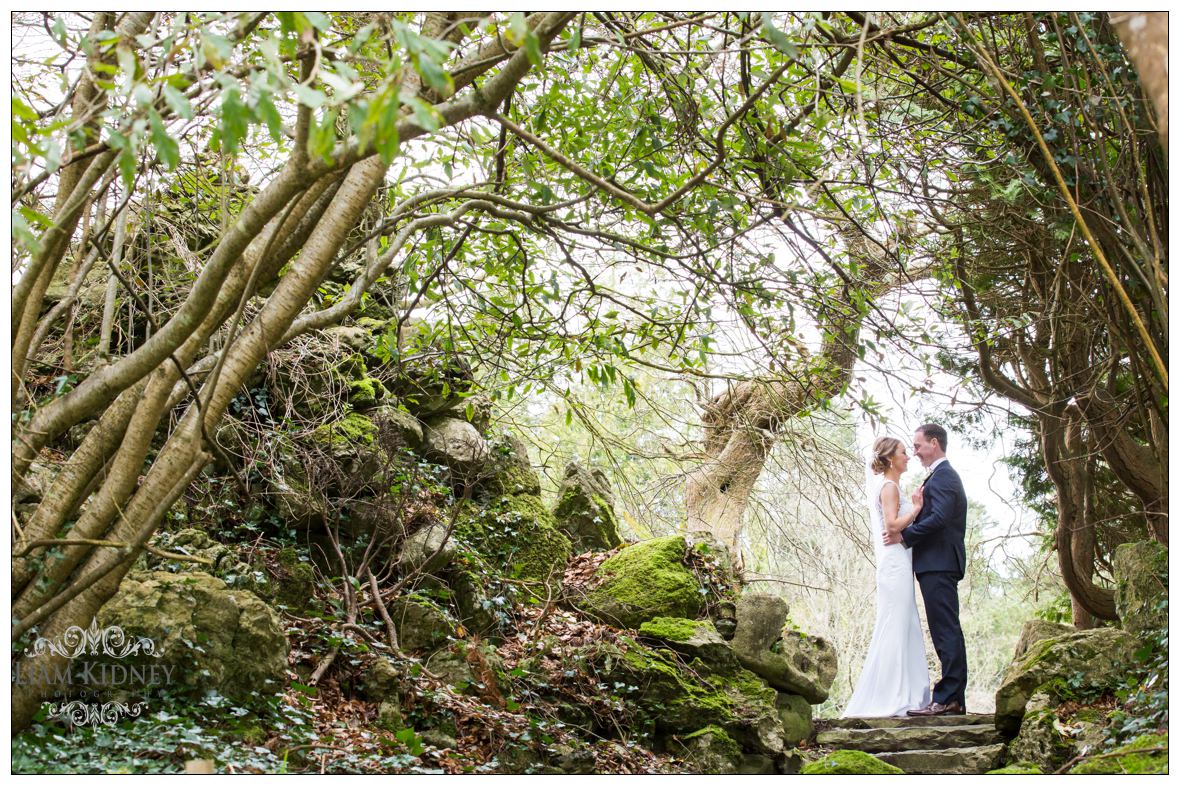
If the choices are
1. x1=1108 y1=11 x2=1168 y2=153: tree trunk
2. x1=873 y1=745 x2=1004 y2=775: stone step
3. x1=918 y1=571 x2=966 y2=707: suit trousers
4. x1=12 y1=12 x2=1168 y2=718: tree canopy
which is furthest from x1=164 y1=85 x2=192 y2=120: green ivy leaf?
x1=918 y1=571 x2=966 y2=707: suit trousers

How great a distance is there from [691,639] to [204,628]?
343cm

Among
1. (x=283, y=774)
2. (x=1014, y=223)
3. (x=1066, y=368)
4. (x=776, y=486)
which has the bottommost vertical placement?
(x=283, y=774)

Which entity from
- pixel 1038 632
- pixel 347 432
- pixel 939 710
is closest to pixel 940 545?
pixel 1038 632

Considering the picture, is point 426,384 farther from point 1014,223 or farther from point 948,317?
point 1014,223

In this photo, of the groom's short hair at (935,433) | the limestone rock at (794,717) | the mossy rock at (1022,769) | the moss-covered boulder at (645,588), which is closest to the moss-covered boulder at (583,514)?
the moss-covered boulder at (645,588)

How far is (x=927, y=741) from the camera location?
5523 millimetres

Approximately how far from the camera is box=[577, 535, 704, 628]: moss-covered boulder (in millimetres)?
6824

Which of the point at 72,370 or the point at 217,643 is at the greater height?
the point at 72,370

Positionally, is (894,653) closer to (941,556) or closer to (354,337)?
(941,556)

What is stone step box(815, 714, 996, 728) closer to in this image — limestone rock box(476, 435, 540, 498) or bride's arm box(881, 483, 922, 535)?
bride's arm box(881, 483, 922, 535)

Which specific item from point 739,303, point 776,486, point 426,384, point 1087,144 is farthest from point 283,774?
point 776,486

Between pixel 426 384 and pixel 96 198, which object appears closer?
pixel 96 198

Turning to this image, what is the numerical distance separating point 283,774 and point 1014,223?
5.49 m

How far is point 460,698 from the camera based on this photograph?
533 cm
